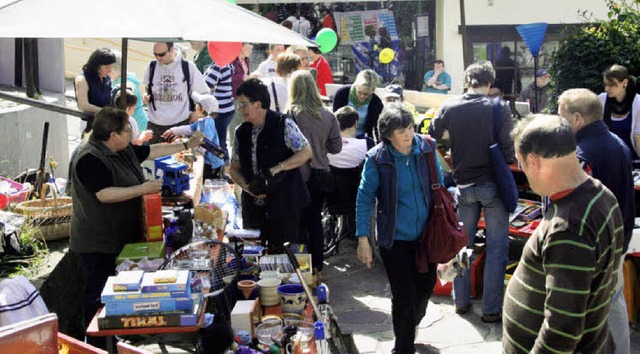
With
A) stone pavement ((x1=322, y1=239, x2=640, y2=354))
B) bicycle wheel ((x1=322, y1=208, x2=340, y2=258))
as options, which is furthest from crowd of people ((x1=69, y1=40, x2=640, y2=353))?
bicycle wheel ((x1=322, y1=208, x2=340, y2=258))

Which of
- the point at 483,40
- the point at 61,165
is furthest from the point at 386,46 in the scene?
the point at 61,165

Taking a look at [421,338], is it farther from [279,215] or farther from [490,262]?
[279,215]

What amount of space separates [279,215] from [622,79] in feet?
10.2

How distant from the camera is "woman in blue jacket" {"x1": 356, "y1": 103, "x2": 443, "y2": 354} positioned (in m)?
4.70

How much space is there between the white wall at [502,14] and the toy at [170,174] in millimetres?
11178

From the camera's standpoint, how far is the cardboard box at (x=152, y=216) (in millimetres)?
4590

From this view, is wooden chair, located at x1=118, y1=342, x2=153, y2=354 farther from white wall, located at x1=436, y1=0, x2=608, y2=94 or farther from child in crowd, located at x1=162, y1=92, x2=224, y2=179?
white wall, located at x1=436, y1=0, x2=608, y2=94

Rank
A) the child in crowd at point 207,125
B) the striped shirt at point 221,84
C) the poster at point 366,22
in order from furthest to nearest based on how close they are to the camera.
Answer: the poster at point 366,22
the striped shirt at point 221,84
the child in crowd at point 207,125

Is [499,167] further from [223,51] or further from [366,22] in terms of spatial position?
[366,22]

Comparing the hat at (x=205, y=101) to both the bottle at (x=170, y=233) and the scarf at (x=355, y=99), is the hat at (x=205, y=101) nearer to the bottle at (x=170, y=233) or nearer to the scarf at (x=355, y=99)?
the scarf at (x=355, y=99)

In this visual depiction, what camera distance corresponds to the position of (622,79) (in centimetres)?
636

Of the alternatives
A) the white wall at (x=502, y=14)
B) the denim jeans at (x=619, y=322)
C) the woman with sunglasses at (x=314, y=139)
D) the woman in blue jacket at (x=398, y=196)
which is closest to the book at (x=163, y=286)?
the woman in blue jacket at (x=398, y=196)

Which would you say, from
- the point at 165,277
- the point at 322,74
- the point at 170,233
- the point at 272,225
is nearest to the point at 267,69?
the point at 322,74

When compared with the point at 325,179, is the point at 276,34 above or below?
above
